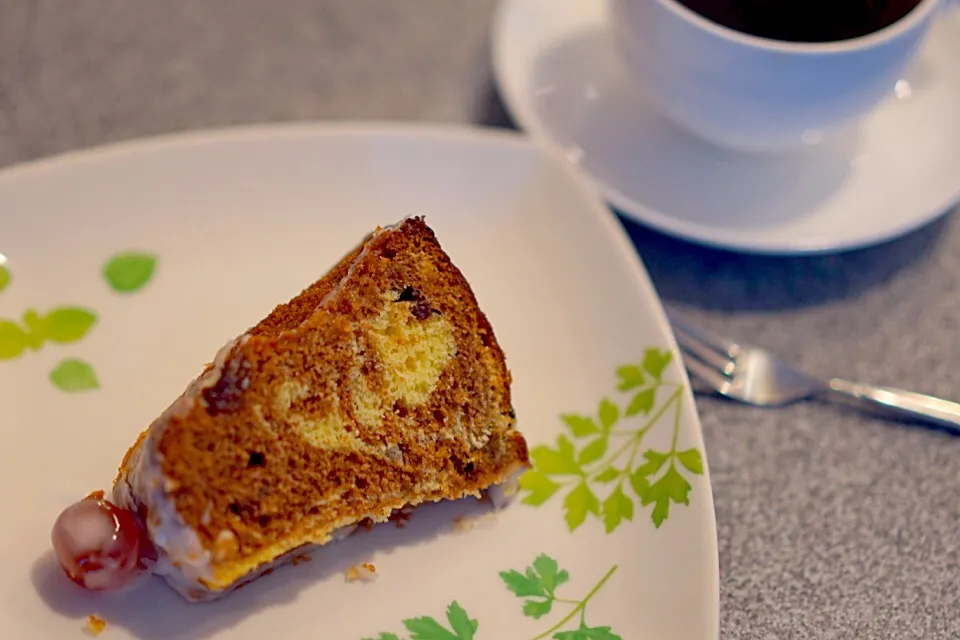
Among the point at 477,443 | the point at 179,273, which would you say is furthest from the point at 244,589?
Result: the point at 179,273

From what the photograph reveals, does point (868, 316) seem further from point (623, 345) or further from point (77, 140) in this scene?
point (77, 140)

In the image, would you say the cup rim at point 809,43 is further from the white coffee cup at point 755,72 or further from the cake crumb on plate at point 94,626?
the cake crumb on plate at point 94,626

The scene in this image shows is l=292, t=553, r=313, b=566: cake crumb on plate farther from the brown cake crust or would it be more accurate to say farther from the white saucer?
the white saucer

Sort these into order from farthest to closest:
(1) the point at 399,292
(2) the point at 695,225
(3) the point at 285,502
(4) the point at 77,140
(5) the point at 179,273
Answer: (4) the point at 77,140, (2) the point at 695,225, (5) the point at 179,273, (1) the point at 399,292, (3) the point at 285,502

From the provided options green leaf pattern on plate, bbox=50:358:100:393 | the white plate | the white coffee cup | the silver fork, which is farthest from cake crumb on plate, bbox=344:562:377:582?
the white coffee cup

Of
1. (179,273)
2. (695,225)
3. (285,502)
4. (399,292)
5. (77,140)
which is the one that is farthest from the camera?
(77,140)

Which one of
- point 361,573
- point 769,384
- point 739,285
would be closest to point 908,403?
point 769,384

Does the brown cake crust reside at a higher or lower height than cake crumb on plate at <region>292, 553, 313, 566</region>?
higher
